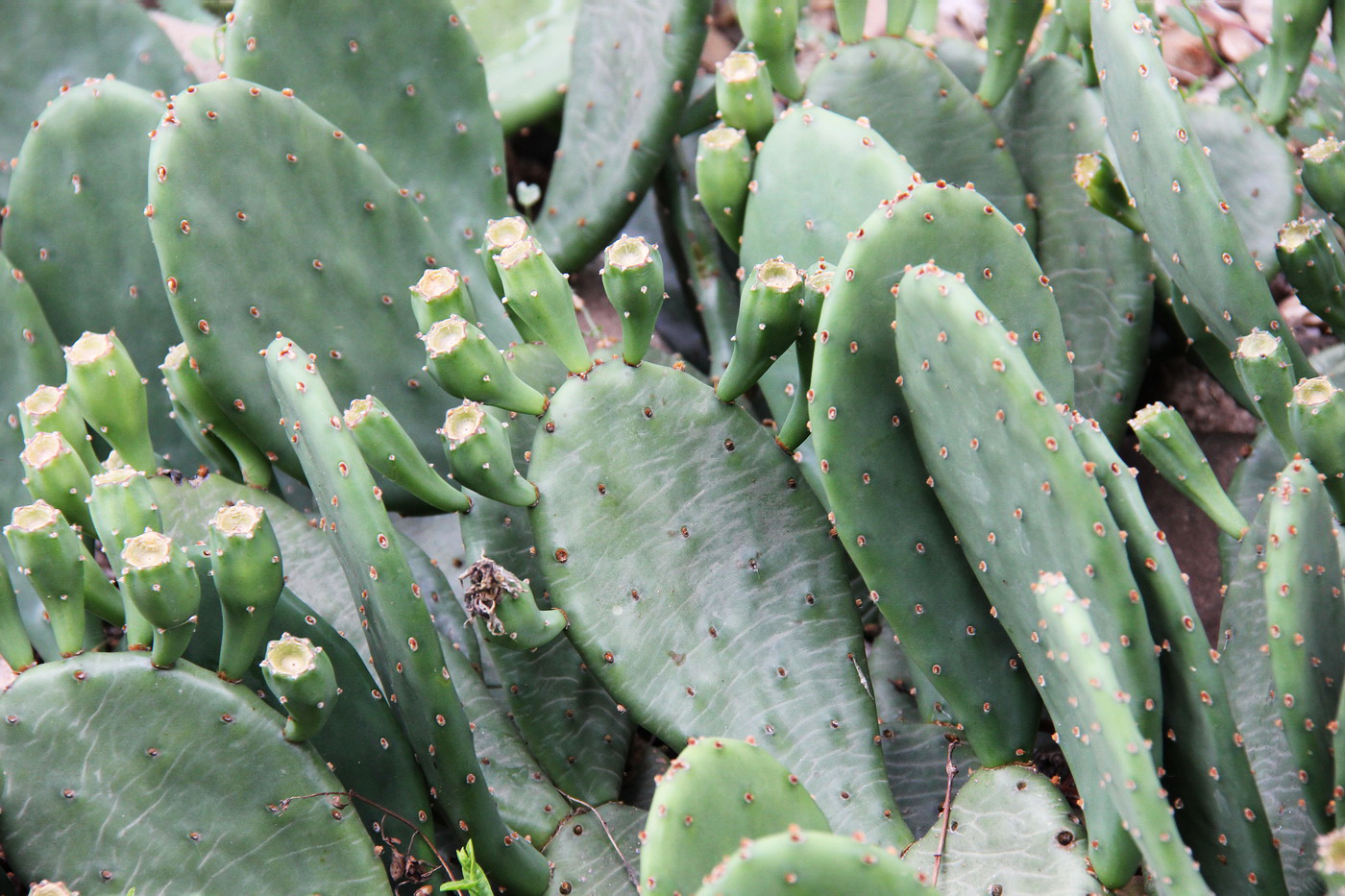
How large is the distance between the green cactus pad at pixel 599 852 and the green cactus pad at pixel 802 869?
0.51 m

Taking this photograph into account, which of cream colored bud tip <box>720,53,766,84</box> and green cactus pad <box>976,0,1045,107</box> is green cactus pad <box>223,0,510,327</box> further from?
green cactus pad <box>976,0,1045,107</box>

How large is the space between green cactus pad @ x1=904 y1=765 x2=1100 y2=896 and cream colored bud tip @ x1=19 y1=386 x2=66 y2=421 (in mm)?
1151

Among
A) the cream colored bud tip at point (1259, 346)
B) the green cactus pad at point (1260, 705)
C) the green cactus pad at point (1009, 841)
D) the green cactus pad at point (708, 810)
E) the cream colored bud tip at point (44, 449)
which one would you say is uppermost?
the cream colored bud tip at point (1259, 346)

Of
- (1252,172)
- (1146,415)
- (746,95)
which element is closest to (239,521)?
(746,95)

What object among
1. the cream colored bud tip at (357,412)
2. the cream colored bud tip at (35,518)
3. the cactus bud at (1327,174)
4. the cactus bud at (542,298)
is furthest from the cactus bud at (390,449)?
the cactus bud at (1327,174)

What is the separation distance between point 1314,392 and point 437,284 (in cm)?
101

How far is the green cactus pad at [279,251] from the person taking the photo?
145 centimetres

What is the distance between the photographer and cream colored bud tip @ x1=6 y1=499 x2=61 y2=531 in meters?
1.19

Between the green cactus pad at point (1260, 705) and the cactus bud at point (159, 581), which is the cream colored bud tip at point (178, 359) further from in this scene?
the green cactus pad at point (1260, 705)

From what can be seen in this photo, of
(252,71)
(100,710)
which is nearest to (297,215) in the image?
(252,71)

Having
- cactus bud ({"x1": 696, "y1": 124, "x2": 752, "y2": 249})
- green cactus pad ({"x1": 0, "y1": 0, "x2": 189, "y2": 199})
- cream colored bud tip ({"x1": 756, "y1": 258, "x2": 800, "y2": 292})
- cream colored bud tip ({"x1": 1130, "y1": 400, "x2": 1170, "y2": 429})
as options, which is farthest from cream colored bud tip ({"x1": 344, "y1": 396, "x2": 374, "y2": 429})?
green cactus pad ({"x1": 0, "y1": 0, "x2": 189, "y2": 199})

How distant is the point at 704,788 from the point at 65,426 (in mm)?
931

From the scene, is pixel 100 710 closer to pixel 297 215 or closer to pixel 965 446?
pixel 297 215

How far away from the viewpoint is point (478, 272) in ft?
5.99
